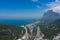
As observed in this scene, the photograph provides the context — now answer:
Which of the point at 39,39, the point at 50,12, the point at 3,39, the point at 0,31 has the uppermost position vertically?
the point at 50,12

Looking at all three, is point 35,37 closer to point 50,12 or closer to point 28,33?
point 28,33

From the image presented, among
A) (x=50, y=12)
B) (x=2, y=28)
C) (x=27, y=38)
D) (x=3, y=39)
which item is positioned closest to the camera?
(x=27, y=38)

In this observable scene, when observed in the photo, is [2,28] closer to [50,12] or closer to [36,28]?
[36,28]

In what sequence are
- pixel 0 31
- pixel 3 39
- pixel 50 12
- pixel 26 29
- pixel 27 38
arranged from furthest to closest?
pixel 50 12 → pixel 0 31 → pixel 3 39 → pixel 26 29 → pixel 27 38

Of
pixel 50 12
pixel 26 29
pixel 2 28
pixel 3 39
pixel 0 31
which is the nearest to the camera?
pixel 26 29

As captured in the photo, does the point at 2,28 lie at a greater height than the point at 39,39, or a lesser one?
greater

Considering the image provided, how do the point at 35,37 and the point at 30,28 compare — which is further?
the point at 30,28

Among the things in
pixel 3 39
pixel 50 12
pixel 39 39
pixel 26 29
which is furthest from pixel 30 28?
pixel 50 12

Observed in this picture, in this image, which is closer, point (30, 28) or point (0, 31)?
point (30, 28)

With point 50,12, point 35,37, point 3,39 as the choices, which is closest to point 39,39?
point 35,37
